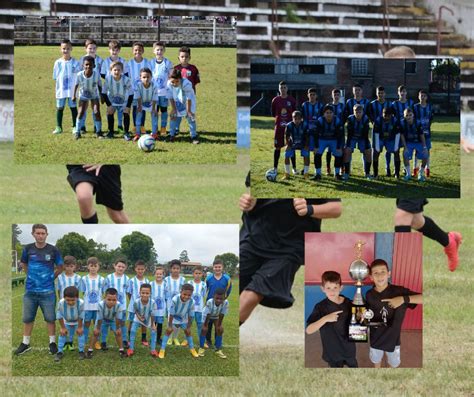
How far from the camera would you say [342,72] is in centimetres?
884

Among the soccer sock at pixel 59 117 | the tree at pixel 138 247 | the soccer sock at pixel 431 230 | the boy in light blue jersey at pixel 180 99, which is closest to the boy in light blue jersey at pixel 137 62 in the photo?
the boy in light blue jersey at pixel 180 99

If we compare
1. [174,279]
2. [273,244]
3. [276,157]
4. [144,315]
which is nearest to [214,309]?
[174,279]

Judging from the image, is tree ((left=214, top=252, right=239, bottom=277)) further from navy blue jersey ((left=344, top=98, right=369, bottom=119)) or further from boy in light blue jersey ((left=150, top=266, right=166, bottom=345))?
navy blue jersey ((left=344, top=98, right=369, bottom=119))

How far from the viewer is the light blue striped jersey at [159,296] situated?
844 cm

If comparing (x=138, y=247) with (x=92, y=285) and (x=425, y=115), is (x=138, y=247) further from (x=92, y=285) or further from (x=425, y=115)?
(x=425, y=115)

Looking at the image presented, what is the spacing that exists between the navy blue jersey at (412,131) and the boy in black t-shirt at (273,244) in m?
0.67

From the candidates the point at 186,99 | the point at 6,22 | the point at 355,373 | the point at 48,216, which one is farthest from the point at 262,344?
the point at 6,22

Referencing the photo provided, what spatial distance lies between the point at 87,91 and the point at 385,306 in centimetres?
228

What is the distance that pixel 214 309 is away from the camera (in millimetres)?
8461

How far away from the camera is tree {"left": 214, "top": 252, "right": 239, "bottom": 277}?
839cm

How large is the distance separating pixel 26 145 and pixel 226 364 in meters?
1.85

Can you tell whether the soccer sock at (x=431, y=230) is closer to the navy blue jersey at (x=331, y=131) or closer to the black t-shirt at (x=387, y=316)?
the navy blue jersey at (x=331, y=131)

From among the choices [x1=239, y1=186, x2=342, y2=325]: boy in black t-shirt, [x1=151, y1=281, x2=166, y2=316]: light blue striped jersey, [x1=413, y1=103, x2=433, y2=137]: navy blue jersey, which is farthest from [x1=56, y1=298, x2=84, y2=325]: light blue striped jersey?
[x1=413, y1=103, x2=433, y2=137]: navy blue jersey

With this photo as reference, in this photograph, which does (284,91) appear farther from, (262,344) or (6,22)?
(6,22)
